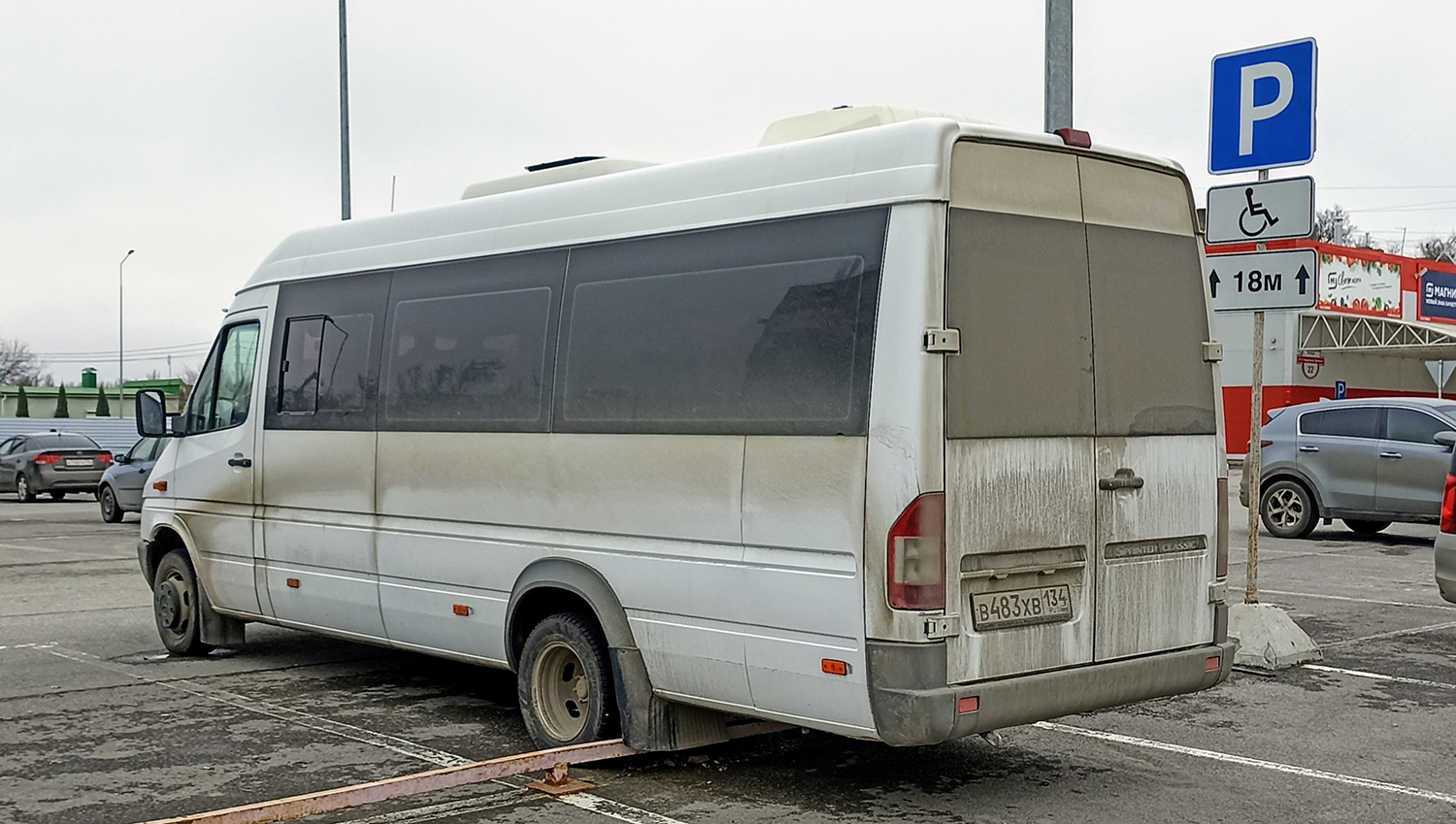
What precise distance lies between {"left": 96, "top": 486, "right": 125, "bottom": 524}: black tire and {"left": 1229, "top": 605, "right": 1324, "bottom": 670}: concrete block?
19.0 meters

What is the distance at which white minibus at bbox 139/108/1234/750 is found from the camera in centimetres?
562

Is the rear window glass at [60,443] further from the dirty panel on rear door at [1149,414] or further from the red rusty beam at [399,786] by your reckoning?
the dirty panel on rear door at [1149,414]

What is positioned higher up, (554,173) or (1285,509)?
(554,173)

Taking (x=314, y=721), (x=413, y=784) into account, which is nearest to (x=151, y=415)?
(x=314, y=721)

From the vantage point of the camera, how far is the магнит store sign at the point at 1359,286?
41719 millimetres

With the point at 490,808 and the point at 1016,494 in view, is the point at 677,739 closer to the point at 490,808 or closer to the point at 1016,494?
the point at 490,808

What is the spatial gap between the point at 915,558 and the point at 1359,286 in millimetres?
41519

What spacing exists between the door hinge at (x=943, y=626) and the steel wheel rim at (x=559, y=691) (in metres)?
2.04

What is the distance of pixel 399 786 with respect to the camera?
588 centimetres

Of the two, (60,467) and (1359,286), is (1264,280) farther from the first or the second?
(1359,286)

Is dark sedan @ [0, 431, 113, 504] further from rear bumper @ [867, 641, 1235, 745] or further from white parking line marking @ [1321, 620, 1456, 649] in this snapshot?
rear bumper @ [867, 641, 1235, 745]

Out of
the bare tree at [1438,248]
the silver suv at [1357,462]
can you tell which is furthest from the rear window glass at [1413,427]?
the bare tree at [1438,248]

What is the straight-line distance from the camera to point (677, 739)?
6.49 meters

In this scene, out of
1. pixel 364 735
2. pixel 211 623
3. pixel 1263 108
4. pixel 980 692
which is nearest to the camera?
pixel 980 692
